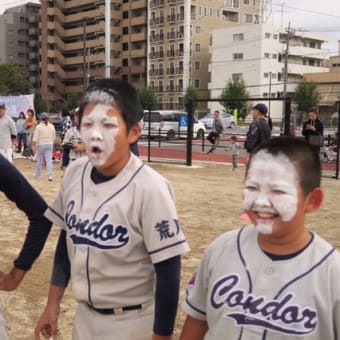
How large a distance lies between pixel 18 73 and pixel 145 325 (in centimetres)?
6042

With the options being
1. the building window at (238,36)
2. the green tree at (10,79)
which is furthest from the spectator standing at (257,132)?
the building window at (238,36)

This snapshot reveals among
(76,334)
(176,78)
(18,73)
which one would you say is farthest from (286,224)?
(176,78)

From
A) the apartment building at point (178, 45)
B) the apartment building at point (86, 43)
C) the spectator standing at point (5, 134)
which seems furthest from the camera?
the apartment building at point (86, 43)

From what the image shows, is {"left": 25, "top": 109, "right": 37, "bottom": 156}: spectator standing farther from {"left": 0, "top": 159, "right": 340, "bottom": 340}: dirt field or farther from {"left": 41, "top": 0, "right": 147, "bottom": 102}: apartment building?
{"left": 41, "top": 0, "right": 147, "bottom": 102}: apartment building

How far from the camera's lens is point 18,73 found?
194 ft

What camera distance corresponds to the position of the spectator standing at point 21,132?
18.4m

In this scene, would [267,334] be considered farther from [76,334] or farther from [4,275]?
[4,275]

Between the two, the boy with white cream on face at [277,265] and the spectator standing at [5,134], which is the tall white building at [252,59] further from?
the boy with white cream on face at [277,265]

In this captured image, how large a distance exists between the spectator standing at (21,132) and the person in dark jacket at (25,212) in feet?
54.2

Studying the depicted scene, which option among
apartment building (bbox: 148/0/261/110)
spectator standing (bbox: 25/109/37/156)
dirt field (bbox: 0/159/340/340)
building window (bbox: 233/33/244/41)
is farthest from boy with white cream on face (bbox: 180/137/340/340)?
building window (bbox: 233/33/244/41)

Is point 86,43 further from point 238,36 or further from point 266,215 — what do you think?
point 266,215

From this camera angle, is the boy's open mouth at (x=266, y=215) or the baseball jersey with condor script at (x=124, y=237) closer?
the boy's open mouth at (x=266, y=215)

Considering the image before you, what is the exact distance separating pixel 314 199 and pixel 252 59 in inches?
2594

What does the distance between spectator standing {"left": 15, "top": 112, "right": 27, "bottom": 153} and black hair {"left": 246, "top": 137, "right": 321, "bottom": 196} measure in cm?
1722
